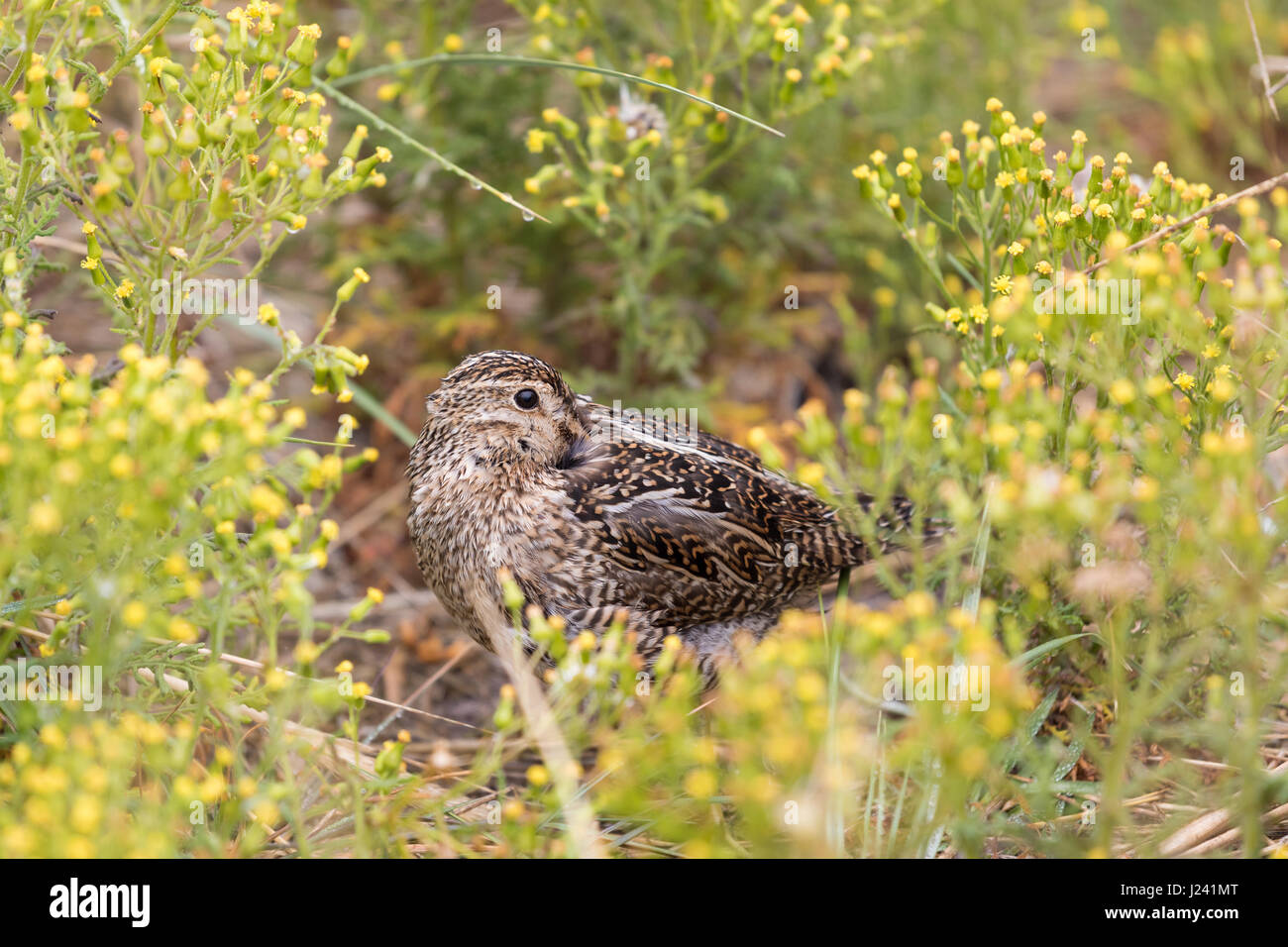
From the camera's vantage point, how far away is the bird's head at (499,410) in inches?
158

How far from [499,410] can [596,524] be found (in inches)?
22.6

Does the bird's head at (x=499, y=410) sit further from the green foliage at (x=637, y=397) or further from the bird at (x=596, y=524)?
the green foliage at (x=637, y=397)

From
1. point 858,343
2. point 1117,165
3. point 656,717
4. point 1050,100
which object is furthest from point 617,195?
point 1050,100

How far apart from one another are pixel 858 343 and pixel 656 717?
2.78 meters

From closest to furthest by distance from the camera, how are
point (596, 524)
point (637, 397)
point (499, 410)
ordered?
point (596, 524) < point (499, 410) < point (637, 397)

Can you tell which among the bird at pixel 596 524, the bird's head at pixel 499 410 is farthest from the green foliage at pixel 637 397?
the bird's head at pixel 499 410

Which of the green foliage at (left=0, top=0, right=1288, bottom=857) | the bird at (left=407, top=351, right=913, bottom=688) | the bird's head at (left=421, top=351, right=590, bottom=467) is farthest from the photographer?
the bird's head at (left=421, top=351, right=590, bottom=467)

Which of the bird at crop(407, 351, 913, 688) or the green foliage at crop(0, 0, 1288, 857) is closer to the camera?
the green foliage at crop(0, 0, 1288, 857)

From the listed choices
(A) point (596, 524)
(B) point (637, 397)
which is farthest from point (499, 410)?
(B) point (637, 397)

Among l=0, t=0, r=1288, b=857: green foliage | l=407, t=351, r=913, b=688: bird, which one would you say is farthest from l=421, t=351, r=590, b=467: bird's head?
l=0, t=0, r=1288, b=857: green foliage

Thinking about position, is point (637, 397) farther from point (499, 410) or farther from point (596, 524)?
point (596, 524)

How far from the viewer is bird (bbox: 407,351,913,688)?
149 inches

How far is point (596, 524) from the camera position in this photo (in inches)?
151

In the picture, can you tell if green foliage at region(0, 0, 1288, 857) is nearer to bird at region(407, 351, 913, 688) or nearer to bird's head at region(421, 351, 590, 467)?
bird at region(407, 351, 913, 688)
